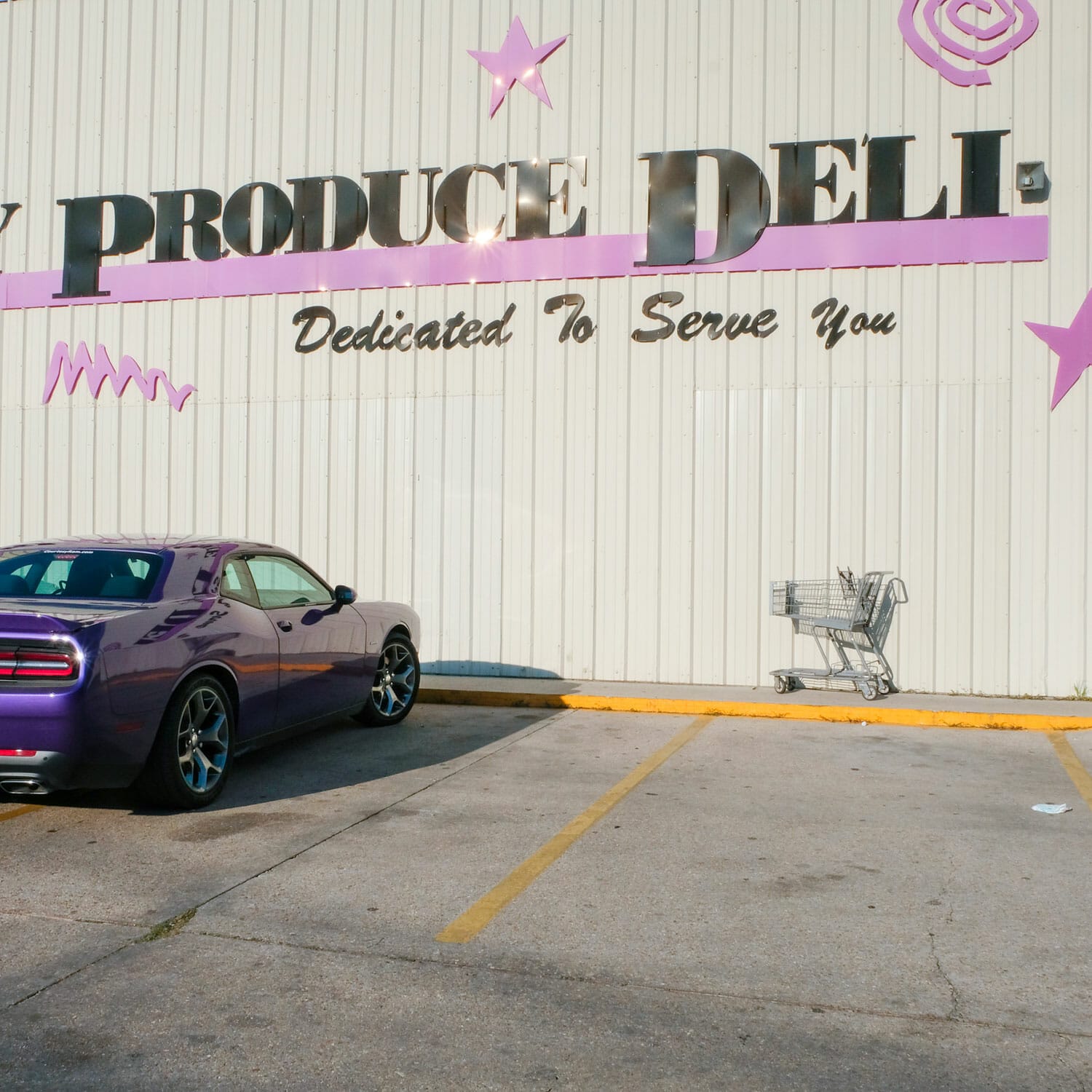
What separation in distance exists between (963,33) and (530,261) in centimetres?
499

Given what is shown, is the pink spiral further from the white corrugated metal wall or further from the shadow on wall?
the shadow on wall

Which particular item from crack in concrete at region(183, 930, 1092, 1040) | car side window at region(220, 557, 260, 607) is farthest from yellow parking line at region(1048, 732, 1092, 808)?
car side window at region(220, 557, 260, 607)

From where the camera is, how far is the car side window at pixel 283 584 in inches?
301

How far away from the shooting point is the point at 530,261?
12406 millimetres

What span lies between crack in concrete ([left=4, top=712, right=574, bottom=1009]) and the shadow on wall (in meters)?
2.15

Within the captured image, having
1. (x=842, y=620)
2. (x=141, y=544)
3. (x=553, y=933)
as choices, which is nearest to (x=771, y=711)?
(x=842, y=620)

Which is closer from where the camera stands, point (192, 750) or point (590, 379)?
point (192, 750)

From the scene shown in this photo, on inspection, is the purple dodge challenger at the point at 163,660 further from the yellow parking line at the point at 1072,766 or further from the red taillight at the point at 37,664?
the yellow parking line at the point at 1072,766

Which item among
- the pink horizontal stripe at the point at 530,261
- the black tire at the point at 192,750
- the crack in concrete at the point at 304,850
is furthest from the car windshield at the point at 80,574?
the pink horizontal stripe at the point at 530,261

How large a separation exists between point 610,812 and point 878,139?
27.2 feet

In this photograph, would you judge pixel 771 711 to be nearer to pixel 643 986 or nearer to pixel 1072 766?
pixel 1072 766

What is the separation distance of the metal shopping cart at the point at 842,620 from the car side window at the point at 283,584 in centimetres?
491

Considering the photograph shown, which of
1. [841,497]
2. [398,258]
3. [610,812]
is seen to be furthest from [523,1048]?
[398,258]

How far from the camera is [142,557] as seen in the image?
684 centimetres
